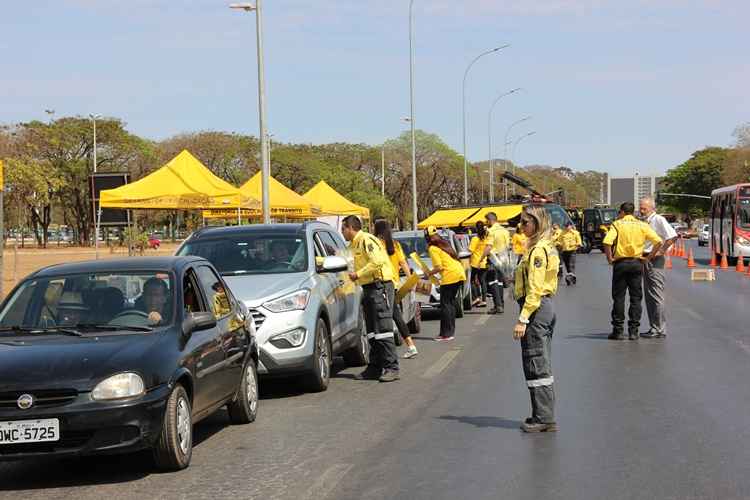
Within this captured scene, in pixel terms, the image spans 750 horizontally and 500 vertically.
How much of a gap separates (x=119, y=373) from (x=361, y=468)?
5.52 ft

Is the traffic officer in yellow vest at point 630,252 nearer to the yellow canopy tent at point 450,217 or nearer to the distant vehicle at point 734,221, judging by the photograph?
the distant vehicle at point 734,221

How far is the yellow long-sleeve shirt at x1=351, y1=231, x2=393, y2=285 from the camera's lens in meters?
11.9

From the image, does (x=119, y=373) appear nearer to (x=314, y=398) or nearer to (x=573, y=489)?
(x=573, y=489)

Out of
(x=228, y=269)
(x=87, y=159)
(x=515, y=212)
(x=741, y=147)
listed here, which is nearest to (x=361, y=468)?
(x=228, y=269)

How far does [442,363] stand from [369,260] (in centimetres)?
210

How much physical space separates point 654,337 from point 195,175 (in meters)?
15.6

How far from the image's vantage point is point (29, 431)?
6922mm

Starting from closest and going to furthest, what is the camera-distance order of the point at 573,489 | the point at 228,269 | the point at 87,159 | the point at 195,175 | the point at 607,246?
the point at 573,489, the point at 228,269, the point at 607,246, the point at 195,175, the point at 87,159

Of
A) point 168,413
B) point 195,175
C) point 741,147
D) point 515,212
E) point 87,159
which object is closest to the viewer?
point 168,413

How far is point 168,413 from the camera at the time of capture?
7.29m

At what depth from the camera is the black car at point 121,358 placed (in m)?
6.95

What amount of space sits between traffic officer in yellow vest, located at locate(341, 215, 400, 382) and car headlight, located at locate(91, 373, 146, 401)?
4.99 m

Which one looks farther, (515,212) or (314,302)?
(515,212)

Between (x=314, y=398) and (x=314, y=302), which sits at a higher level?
(x=314, y=302)
